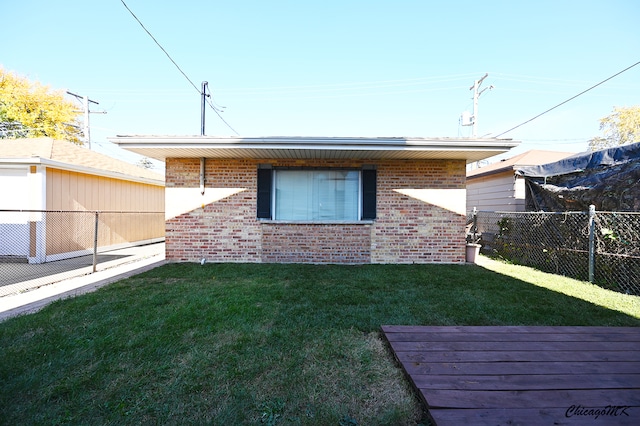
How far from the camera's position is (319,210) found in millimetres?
6625

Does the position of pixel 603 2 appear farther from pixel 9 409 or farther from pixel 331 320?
pixel 9 409

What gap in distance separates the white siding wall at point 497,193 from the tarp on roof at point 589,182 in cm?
77

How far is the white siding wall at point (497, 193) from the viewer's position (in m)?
7.98

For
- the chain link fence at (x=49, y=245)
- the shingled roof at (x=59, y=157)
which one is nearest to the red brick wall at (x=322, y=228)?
the chain link fence at (x=49, y=245)

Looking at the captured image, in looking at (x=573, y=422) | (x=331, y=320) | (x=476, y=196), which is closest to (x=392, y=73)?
(x=476, y=196)

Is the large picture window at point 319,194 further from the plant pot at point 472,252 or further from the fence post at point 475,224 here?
the fence post at point 475,224

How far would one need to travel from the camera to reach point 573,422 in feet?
5.13

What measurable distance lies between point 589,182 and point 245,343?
279 inches

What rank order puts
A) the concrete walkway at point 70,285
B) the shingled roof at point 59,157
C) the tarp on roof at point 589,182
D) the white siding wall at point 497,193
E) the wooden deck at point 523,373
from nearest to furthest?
the wooden deck at point 523,373
the concrete walkway at point 70,285
the tarp on roof at point 589,182
the shingled roof at point 59,157
the white siding wall at point 497,193

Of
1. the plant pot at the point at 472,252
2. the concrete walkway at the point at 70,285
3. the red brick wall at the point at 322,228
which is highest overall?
the red brick wall at the point at 322,228

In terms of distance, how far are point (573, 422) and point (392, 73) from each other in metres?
14.8

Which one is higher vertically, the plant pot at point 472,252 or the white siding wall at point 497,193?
the white siding wall at point 497,193

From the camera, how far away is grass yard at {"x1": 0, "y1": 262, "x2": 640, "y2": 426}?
6.01 ft

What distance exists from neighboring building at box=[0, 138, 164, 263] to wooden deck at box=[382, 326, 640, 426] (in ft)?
22.7
